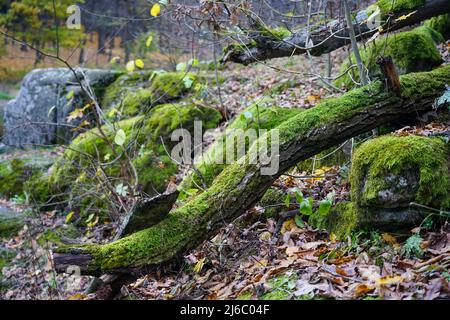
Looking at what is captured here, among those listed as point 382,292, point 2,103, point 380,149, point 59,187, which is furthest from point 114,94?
point 2,103

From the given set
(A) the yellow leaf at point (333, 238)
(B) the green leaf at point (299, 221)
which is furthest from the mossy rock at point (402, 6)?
(A) the yellow leaf at point (333, 238)

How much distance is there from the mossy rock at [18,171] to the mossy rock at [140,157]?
662 mm

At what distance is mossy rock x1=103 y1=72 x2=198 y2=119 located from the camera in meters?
9.45

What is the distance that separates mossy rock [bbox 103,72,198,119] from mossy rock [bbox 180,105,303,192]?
2.69 m

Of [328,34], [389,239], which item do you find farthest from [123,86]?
[389,239]

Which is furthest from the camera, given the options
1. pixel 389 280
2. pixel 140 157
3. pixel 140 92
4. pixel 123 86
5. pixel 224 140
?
pixel 123 86

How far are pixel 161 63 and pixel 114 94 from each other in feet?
13.2

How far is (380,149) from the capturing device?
3809 millimetres

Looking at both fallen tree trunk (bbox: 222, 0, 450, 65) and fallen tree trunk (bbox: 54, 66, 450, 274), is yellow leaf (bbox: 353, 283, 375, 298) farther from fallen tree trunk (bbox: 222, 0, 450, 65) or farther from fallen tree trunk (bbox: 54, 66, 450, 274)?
fallen tree trunk (bbox: 222, 0, 450, 65)

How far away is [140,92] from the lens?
400 inches

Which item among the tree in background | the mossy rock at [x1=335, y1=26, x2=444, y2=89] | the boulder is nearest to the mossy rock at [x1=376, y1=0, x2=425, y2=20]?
the mossy rock at [x1=335, y1=26, x2=444, y2=89]

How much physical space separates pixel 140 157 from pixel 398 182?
4837 mm

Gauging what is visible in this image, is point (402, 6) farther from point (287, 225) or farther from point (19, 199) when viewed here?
point (19, 199)
